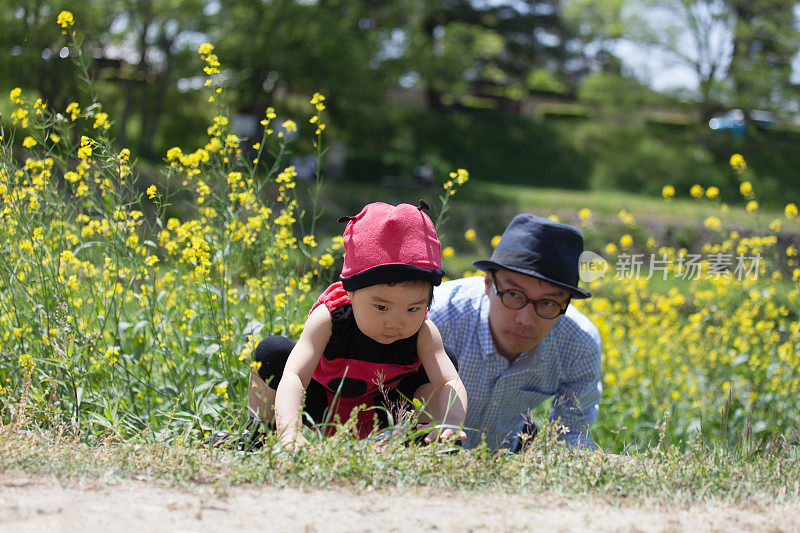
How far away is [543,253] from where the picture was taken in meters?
3.09

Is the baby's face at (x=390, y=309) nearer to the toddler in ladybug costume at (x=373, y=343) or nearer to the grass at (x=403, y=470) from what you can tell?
the toddler in ladybug costume at (x=373, y=343)

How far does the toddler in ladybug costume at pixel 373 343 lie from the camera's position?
2.44 m

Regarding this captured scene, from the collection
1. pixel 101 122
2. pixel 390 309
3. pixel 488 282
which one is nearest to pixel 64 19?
pixel 101 122

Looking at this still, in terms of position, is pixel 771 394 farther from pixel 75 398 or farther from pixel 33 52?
pixel 33 52

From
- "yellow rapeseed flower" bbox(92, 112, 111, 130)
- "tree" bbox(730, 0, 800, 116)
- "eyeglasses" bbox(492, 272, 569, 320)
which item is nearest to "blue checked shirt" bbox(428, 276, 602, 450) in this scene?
"eyeglasses" bbox(492, 272, 569, 320)

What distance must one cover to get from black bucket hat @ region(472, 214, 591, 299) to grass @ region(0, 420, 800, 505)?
34.2 inches

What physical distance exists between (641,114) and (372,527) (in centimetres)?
2769

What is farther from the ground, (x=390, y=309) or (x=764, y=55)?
(x=764, y=55)

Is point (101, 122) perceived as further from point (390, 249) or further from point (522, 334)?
point (522, 334)

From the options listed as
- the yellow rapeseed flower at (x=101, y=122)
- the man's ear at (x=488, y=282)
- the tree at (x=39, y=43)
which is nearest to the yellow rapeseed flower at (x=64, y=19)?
the yellow rapeseed flower at (x=101, y=122)

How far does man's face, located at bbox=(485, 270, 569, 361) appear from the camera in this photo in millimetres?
3082

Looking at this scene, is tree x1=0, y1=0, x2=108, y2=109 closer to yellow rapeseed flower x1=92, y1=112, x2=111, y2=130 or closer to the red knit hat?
yellow rapeseed flower x1=92, y1=112, x2=111, y2=130

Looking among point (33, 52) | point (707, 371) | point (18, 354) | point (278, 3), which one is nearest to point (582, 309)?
point (707, 371)

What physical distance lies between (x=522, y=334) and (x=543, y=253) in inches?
13.0
